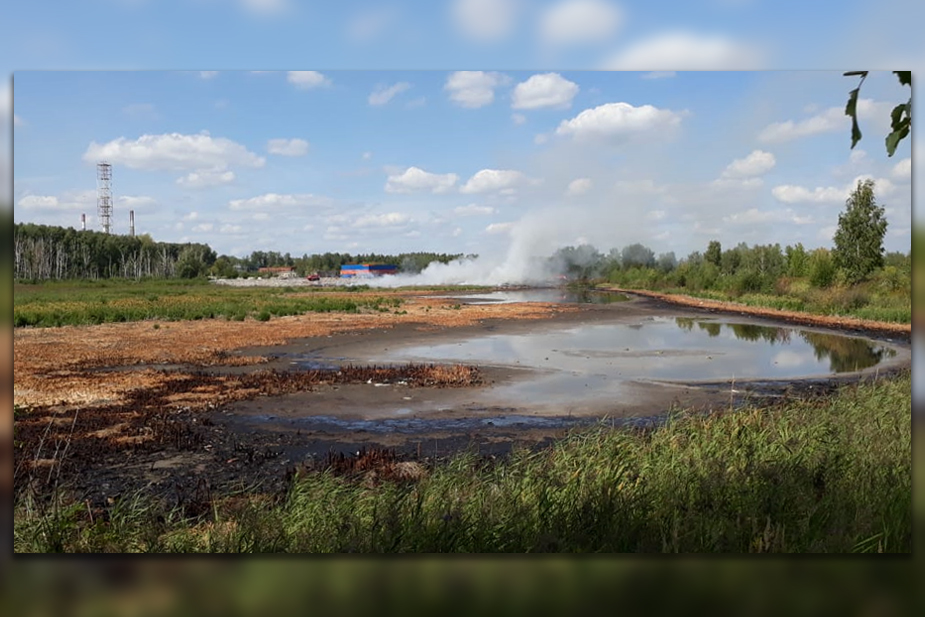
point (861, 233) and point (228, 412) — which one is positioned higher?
point (861, 233)

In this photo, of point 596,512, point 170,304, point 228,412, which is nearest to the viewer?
point 596,512

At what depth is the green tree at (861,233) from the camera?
7.49m

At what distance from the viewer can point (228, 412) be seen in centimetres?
1069

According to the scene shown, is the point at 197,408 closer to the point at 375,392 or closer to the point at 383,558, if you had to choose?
the point at 375,392

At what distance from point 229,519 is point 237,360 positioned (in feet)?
35.4

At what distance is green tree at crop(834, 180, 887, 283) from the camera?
749 centimetres

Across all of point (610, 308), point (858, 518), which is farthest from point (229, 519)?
point (610, 308)

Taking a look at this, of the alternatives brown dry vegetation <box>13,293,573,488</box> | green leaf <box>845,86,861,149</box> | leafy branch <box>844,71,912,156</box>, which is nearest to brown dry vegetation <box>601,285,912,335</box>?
brown dry vegetation <box>13,293,573,488</box>

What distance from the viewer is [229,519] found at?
5.54m

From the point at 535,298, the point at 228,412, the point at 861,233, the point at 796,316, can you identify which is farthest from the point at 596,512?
the point at 535,298

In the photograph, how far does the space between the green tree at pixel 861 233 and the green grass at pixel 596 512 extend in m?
2.61

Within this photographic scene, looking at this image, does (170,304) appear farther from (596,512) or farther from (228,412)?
(596,512)

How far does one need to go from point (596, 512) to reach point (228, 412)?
7.55m

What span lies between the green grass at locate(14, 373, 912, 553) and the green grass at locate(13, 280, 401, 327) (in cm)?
606
